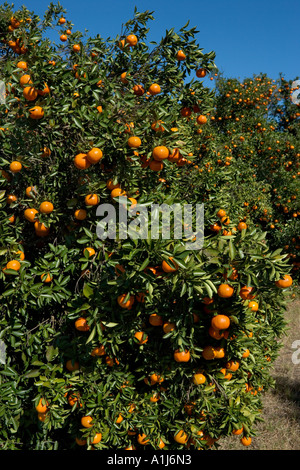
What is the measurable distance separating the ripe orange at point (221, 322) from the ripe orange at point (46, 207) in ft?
3.85

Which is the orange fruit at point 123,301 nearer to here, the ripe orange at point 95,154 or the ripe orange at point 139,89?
the ripe orange at point 95,154

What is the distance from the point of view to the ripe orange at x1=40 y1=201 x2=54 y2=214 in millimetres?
2073

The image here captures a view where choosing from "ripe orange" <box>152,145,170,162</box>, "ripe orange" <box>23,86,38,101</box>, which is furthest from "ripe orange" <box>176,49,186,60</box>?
"ripe orange" <box>23,86,38,101</box>

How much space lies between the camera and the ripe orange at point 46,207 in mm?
2073

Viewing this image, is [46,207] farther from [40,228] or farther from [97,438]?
[97,438]

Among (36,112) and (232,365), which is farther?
(232,365)

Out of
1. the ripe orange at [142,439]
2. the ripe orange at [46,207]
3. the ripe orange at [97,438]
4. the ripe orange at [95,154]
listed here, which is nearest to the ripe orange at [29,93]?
the ripe orange at [95,154]

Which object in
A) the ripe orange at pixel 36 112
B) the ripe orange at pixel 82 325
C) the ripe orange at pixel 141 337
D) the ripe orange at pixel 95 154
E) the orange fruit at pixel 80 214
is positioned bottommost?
the ripe orange at pixel 141 337

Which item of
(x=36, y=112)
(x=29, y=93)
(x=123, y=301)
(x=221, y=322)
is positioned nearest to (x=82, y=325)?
(x=123, y=301)

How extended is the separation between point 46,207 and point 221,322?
4.02 ft

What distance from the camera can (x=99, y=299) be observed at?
1.90 meters

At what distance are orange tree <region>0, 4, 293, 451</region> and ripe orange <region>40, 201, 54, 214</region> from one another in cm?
1

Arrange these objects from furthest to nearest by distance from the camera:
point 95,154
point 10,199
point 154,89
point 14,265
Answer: point 154,89 → point 10,199 → point 14,265 → point 95,154

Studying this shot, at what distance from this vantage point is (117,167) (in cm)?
207
